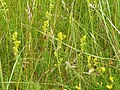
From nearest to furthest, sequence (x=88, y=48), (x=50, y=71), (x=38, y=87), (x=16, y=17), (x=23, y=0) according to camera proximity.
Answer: (x=38, y=87), (x=50, y=71), (x=88, y=48), (x=16, y=17), (x=23, y=0)

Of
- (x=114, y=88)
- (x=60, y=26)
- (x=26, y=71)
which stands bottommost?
(x=114, y=88)

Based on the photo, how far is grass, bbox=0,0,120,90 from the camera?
4.49ft

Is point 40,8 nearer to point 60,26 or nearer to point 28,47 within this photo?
point 60,26

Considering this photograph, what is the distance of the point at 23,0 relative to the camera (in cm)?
188

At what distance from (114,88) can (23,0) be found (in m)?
0.79

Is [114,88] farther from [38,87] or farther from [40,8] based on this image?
[40,8]

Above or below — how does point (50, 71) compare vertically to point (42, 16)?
below

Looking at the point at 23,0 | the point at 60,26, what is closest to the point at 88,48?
the point at 60,26

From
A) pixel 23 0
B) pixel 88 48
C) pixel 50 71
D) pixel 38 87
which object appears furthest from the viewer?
pixel 23 0

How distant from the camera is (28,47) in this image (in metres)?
1.55

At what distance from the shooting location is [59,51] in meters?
1.61

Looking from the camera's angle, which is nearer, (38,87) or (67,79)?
(38,87)

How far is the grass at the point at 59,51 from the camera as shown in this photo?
1.37 metres

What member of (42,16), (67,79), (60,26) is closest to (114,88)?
(67,79)
